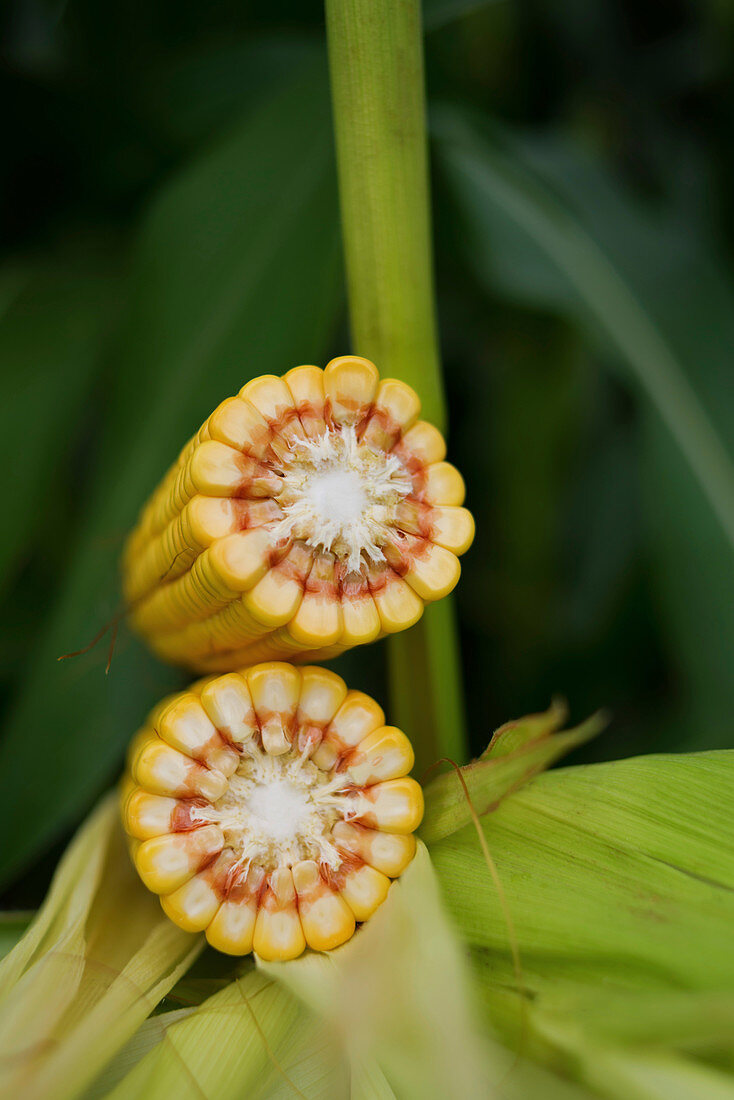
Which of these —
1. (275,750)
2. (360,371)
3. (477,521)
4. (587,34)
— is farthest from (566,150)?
(275,750)

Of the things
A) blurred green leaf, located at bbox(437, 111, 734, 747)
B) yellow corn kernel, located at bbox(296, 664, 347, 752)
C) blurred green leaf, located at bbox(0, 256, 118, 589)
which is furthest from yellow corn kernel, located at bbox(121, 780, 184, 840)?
blurred green leaf, located at bbox(437, 111, 734, 747)

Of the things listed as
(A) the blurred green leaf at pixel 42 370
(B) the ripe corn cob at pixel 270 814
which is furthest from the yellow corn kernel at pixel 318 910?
(A) the blurred green leaf at pixel 42 370

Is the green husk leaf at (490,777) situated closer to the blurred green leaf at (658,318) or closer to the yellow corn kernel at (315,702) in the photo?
the yellow corn kernel at (315,702)

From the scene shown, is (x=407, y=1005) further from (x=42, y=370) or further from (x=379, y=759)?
(x=42, y=370)

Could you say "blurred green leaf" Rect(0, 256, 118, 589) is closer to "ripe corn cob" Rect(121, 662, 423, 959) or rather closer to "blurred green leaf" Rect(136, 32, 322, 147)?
"blurred green leaf" Rect(136, 32, 322, 147)

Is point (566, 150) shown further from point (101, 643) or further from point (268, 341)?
point (101, 643)

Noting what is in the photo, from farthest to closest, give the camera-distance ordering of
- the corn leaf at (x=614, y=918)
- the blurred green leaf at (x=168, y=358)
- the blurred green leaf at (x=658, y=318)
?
1. the blurred green leaf at (x=658, y=318)
2. the blurred green leaf at (x=168, y=358)
3. the corn leaf at (x=614, y=918)

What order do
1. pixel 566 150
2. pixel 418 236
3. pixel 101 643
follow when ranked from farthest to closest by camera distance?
pixel 566 150 < pixel 101 643 < pixel 418 236
